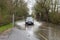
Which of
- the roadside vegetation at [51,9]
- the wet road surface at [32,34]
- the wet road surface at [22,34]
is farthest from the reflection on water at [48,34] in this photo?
the roadside vegetation at [51,9]

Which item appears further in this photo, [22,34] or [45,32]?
[45,32]

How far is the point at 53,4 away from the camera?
47750 millimetres

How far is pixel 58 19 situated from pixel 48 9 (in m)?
11.5

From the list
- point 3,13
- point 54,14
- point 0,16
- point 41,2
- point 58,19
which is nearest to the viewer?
point 0,16

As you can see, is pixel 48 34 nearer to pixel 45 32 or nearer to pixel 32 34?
pixel 32 34

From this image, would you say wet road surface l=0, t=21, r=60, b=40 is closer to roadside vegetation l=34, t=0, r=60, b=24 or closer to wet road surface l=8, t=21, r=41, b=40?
wet road surface l=8, t=21, r=41, b=40

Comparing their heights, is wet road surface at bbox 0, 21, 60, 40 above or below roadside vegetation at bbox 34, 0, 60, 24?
below

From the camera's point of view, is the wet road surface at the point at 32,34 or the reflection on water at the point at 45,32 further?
the reflection on water at the point at 45,32

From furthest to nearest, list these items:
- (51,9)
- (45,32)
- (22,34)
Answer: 1. (51,9)
2. (45,32)
3. (22,34)

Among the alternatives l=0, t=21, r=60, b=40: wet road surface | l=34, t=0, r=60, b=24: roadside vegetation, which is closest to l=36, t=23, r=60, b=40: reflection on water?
l=0, t=21, r=60, b=40: wet road surface

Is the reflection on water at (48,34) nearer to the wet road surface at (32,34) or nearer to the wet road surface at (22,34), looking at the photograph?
the wet road surface at (32,34)

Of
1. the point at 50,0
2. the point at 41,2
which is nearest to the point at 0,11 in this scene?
the point at 50,0

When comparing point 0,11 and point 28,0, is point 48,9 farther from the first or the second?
point 28,0

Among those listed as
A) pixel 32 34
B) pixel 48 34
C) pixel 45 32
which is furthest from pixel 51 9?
pixel 32 34
